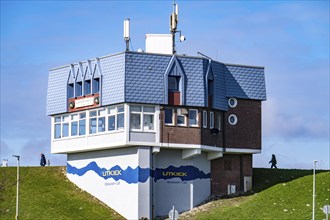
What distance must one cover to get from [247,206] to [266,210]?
189cm

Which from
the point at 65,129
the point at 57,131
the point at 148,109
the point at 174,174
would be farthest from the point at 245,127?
the point at 57,131

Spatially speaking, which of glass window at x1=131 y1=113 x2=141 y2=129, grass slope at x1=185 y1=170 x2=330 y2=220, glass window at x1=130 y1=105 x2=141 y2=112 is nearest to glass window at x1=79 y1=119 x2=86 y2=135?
glass window at x1=131 y1=113 x2=141 y2=129

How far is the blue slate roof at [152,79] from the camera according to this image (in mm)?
80125

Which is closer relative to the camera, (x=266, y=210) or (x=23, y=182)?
(x=266, y=210)

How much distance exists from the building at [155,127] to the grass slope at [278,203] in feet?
8.89

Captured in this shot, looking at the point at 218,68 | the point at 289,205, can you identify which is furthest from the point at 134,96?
the point at 289,205

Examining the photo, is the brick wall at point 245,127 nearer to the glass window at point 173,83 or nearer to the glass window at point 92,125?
the glass window at point 173,83

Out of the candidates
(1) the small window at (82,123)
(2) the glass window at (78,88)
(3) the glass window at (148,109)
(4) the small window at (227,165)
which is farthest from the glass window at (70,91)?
(4) the small window at (227,165)

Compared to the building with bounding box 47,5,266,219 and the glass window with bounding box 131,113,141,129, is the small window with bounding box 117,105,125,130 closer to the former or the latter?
the building with bounding box 47,5,266,219

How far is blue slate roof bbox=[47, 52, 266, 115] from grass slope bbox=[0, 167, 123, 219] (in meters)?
5.96

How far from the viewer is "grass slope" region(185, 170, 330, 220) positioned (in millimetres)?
77625

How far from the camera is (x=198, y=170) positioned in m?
83.7

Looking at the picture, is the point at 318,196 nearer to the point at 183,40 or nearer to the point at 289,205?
the point at 289,205

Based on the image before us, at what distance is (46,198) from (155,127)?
1090cm
